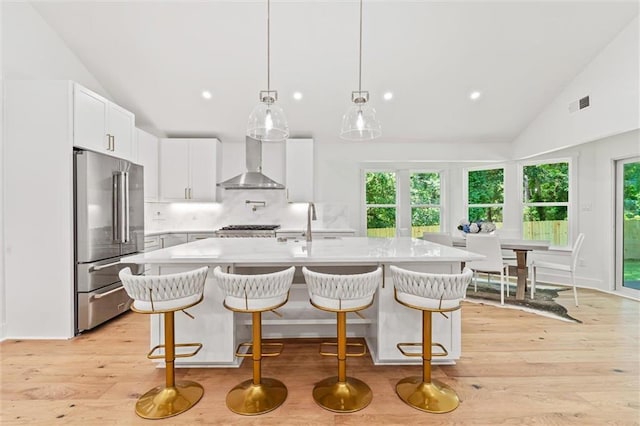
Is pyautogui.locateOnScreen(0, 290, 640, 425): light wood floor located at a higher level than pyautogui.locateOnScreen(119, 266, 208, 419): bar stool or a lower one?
lower

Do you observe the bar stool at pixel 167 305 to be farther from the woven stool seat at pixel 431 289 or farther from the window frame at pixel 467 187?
the window frame at pixel 467 187

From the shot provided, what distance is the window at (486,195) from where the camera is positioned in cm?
539

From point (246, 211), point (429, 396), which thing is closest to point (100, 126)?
point (246, 211)

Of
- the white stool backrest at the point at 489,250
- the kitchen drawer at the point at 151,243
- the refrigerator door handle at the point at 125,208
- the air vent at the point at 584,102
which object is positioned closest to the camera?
the refrigerator door handle at the point at 125,208

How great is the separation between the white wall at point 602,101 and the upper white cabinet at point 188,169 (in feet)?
17.3

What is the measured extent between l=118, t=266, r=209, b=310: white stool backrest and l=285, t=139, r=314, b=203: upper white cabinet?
10.6 feet

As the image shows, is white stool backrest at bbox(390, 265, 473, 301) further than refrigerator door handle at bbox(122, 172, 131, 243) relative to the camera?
No

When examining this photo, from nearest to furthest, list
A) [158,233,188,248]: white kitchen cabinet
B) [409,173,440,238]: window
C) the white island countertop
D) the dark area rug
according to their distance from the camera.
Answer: the white island countertop → the dark area rug → [158,233,188,248]: white kitchen cabinet → [409,173,440,238]: window

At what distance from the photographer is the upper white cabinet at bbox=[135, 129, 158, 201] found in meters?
4.27

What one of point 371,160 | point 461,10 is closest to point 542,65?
point 461,10

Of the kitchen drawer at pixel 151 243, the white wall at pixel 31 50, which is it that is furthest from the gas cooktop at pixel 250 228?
the white wall at pixel 31 50

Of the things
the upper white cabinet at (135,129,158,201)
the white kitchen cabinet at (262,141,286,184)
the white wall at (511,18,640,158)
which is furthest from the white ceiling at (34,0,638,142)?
the white kitchen cabinet at (262,141,286,184)

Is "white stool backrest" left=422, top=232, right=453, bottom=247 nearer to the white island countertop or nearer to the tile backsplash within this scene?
the white island countertop

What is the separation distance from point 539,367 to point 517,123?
402 centimetres
